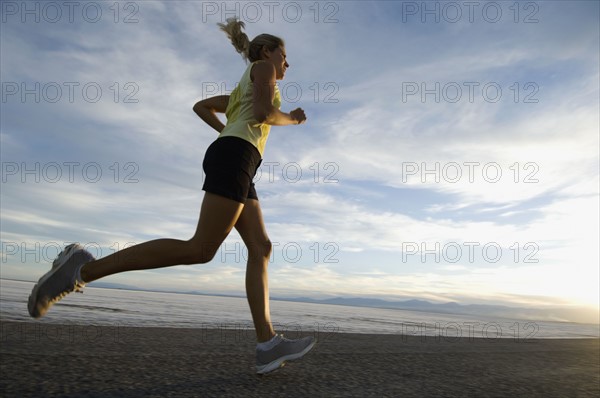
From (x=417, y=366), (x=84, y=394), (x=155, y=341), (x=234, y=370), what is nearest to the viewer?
(x=84, y=394)

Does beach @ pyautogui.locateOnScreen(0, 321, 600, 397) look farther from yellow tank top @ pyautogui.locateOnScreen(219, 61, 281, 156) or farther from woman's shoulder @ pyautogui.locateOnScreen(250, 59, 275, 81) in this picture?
woman's shoulder @ pyautogui.locateOnScreen(250, 59, 275, 81)

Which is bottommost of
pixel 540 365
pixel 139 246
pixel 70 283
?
pixel 540 365

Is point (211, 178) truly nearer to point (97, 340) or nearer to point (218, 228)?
point (218, 228)

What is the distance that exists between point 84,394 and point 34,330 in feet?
7.04

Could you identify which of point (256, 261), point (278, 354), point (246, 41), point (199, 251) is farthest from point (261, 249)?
point (246, 41)

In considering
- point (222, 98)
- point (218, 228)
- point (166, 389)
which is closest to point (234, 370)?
point (166, 389)

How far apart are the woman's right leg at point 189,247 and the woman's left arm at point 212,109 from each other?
2.84 feet

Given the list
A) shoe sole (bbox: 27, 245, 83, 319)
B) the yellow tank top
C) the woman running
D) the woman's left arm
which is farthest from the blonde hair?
shoe sole (bbox: 27, 245, 83, 319)

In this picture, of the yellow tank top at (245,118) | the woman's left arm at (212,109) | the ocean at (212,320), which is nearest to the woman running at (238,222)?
the yellow tank top at (245,118)

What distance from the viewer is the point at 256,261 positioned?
118 inches

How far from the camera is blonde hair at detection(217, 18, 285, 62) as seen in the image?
117 inches

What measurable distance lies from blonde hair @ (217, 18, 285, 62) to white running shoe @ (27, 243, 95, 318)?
5.16 feet

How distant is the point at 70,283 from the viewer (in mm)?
2654

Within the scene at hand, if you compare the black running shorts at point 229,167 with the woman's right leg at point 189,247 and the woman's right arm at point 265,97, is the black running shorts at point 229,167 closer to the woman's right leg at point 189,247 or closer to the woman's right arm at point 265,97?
the woman's right leg at point 189,247
